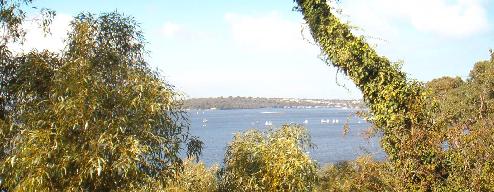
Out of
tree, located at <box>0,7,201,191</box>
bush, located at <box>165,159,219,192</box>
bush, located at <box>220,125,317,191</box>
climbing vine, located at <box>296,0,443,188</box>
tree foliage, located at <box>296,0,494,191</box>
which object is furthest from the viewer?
Result: bush, located at <box>165,159,219,192</box>

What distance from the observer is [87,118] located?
604 centimetres

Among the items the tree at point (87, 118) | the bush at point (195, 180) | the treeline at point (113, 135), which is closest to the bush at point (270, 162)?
the treeline at point (113, 135)

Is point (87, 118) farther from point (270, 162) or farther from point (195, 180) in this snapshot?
point (195, 180)

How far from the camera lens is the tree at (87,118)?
235 inches

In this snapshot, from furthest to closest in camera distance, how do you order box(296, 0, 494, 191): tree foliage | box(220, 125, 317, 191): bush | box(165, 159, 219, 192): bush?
box(165, 159, 219, 192): bush
box(296, 0, 494, 191): tree foliage
box(220, 125, 317, 191): bush

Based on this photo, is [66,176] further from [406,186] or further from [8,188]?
[406,186]

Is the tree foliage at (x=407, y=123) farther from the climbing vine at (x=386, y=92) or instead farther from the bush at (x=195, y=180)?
the bush at (x=195, y=180)

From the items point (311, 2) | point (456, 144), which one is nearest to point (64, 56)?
point (311, 2)

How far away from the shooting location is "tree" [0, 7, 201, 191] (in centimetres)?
597

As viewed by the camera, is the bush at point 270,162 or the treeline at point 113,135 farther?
the bush at point 270,162

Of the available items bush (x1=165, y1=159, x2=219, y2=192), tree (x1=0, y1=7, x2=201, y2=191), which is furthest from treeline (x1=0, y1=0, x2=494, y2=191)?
bush (x1=165, y1=159, x2=219, y2=192)

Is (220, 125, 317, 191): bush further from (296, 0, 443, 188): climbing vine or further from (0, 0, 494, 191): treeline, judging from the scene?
(296, 0, 443, 188): climbing vine

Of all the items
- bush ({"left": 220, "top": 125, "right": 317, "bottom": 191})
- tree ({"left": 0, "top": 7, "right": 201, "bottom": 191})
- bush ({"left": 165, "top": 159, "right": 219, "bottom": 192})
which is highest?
tree ({"left": 0, "top": 7, "right": 201, "bottom": 191})

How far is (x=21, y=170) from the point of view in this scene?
19.5 ft
